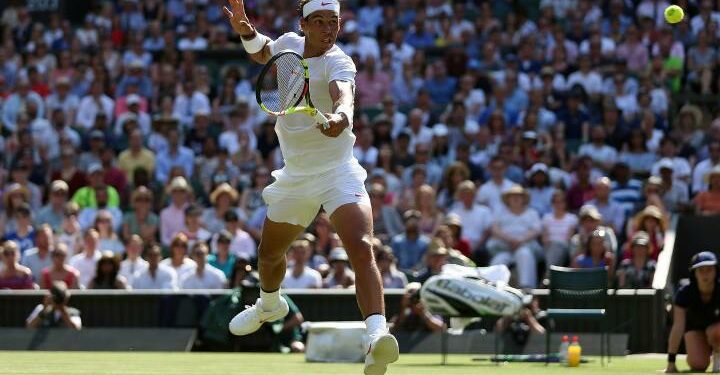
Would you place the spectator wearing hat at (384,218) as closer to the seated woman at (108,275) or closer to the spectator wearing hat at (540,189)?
the spectator wearing hat at (540,189)

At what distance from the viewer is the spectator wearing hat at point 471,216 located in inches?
718

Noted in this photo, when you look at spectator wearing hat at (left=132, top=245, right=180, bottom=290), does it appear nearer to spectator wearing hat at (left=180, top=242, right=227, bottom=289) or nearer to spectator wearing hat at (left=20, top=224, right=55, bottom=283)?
spectator wearing hat at (left=180, top=242, right=227, bottom=289)

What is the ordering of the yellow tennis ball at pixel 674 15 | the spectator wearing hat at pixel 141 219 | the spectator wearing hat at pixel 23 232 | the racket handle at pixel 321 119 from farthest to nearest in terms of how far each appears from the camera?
the spectator wearing hat at pixel 141 219, the spectator wearing hat at pixel 23 232, the yellow tennis ball at pixel 674 15, the racket handle at pixel 321 119

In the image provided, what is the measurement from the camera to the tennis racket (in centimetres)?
855

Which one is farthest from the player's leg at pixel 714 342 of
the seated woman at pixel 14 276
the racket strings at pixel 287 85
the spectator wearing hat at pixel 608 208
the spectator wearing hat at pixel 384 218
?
the seated woman at pixel 14 276

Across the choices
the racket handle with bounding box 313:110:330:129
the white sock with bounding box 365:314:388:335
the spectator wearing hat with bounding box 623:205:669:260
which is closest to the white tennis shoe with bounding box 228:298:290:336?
the white sock with bounding box 365:314:388:335

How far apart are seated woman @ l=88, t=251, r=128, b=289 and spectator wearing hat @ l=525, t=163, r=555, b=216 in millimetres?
5026

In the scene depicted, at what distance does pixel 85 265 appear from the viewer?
17922 millimetres

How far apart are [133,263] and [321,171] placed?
30.4 feet

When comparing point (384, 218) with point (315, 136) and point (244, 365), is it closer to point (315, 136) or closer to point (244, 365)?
point (244, 365)

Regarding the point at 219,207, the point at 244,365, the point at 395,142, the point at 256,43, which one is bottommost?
the point at 244,365

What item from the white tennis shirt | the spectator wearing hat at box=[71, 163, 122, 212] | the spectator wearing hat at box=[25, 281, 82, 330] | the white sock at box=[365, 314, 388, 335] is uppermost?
the white tennis shirt

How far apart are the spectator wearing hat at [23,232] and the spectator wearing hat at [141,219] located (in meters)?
1.14

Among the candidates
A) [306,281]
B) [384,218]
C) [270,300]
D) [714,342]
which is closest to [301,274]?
[306,281]
